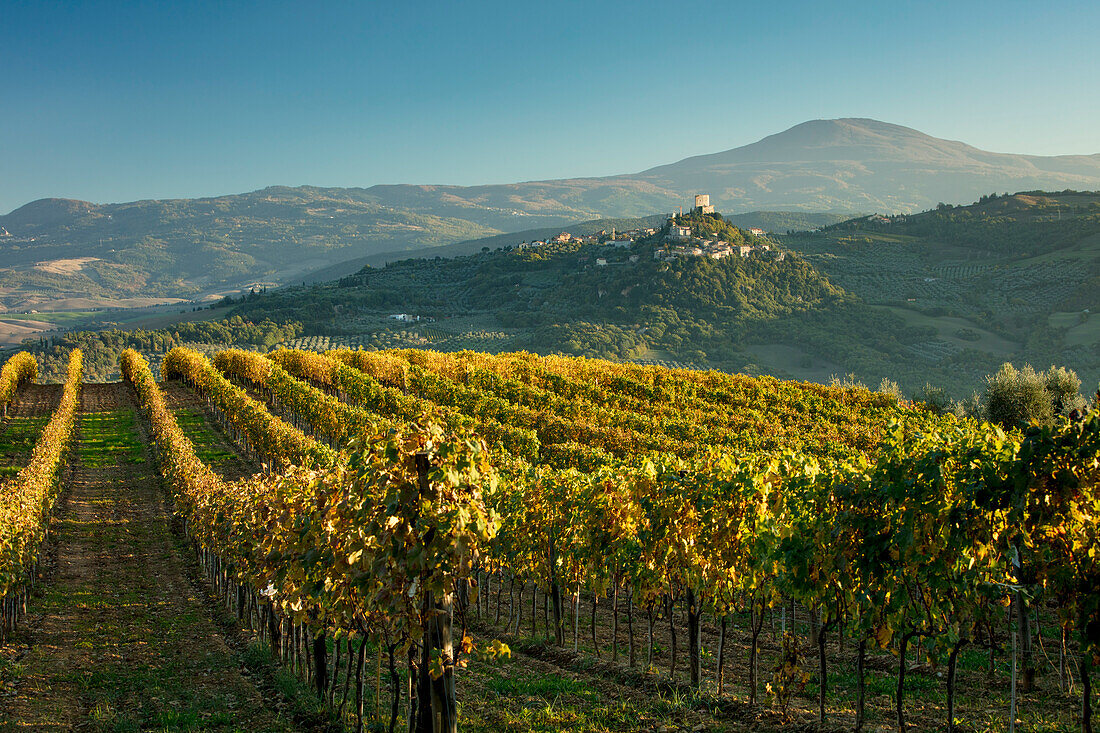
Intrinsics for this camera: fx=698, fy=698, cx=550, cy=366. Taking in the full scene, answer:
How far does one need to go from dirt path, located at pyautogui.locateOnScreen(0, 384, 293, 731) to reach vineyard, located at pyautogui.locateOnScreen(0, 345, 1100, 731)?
0.08 metres

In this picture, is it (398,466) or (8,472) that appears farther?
(8,472)

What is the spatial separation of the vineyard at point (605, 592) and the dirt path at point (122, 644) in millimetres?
80

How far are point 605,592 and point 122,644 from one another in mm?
9383

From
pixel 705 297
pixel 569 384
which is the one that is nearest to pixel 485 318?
pixel 705 297

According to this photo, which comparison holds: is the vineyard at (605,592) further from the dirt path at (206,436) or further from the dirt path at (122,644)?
the dirt path at (206,436)

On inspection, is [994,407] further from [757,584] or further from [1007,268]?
[1007,268]

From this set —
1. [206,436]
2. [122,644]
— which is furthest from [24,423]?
[122,644]

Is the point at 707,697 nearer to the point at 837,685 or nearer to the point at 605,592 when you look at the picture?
the point at 837,685

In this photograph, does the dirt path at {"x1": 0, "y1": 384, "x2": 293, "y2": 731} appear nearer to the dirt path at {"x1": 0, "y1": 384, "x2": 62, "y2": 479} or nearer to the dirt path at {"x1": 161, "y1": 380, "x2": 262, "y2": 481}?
the dirt path at {"x1": 161, "y1": 380, "x2": 262, "y2": 481}

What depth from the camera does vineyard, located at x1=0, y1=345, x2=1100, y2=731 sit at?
5957 millimetres

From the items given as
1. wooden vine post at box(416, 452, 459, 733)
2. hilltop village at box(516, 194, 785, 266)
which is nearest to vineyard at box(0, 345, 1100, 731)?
wooden vine post at box(416, 452, 459, 733)

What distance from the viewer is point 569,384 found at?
143ft

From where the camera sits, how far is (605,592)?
12562 mm

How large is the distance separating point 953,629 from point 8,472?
3675 cm
